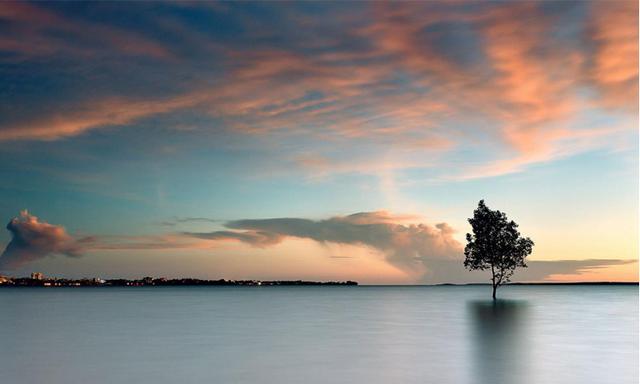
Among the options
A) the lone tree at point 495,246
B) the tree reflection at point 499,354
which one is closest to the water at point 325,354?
the tree reflection at point 499,354

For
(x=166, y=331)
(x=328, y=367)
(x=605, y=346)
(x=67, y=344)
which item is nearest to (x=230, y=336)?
(x=166, y=331)

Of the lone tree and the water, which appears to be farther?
the lone tree

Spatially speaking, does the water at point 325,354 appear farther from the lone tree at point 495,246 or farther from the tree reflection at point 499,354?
the lone tree at point 495,246

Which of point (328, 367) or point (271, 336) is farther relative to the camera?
point (271, 336)

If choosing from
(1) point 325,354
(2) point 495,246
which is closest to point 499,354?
(1) point 325,354

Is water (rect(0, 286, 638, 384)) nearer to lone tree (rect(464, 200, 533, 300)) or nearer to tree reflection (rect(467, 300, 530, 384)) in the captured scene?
tree reflection (rect(467, 300, 530, 384))

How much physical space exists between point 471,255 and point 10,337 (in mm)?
72780

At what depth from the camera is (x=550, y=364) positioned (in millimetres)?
34438

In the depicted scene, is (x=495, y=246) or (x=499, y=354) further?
(x=495, y=246)

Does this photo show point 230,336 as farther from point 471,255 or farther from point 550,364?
point 471,255

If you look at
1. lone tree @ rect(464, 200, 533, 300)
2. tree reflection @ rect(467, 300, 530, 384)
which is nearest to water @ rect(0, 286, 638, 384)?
tree reflection @ rect(467, 300, 530, 384)

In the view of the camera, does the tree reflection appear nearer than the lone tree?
Yes

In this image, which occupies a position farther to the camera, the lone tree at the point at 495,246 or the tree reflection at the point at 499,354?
the lone tree at the point at 495,246

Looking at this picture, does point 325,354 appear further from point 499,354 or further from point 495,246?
point 495,246
